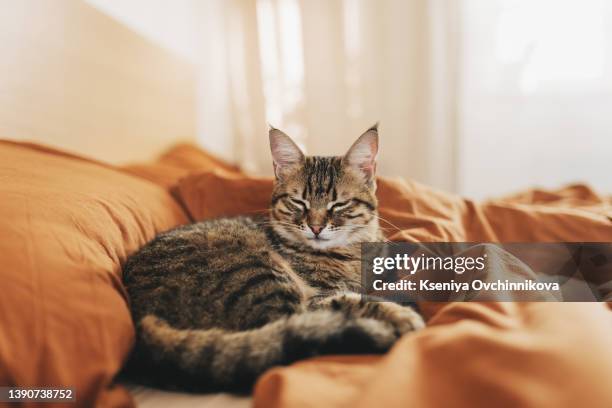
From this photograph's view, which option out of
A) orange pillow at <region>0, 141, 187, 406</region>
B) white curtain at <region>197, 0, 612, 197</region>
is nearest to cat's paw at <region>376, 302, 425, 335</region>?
orange pillow at <region>0, 141, 187, 406</region>

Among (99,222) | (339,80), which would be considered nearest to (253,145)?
(339,80)

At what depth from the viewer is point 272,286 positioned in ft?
3.07

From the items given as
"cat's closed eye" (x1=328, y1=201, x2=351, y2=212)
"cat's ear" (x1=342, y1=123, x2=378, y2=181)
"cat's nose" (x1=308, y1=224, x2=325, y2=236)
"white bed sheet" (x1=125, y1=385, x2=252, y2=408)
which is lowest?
"white bed sheet" (x1=125, y1=385, x2=252, y2=408)

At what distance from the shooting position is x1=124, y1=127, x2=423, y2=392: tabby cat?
0.75m

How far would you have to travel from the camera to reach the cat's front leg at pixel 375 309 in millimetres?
836

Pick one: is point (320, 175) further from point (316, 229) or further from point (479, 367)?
point (479, 367)

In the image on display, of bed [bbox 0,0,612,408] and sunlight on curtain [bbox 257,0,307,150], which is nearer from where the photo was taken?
bed [bbox 0,0,612,408]

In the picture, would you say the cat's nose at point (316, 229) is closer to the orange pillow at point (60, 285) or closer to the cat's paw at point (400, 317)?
the cat's paw at point (400, 317)

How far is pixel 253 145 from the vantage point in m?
3.19

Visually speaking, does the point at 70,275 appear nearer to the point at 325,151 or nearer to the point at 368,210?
the point at 368,210

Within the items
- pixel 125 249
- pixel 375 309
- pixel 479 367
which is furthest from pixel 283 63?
pixel 479 367

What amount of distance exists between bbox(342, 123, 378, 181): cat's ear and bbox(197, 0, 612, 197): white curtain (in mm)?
1610

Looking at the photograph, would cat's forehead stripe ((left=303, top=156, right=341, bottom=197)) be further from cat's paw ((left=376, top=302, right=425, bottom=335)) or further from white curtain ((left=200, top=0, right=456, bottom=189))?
white curtain ((left=200, top=0, right=456, bottom=189))

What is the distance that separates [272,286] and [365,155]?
514mm
